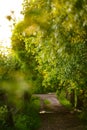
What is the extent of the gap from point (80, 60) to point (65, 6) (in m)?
12.9

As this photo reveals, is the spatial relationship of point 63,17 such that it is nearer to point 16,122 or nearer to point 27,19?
point 27,19

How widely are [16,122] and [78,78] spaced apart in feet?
15.7

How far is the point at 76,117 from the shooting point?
26469mm

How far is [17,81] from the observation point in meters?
2.85

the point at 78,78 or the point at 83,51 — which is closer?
the point at 83,51

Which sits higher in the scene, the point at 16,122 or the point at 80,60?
the point at 80,60

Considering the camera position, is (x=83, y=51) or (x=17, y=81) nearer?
(x=17, y=81)

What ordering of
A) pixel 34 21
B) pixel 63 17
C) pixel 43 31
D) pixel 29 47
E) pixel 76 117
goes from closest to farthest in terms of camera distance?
pixel 34 21 < pixel 43 31 < pixel 63 17 < pixel 29 47 < pixel 76 117

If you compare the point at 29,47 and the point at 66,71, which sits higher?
the point at 29,47

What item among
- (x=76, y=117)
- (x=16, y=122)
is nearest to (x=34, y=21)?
(x=16, y=122)

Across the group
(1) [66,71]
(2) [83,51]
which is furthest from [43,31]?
(1) [66,71]

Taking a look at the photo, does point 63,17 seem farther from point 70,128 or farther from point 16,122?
point 70,128

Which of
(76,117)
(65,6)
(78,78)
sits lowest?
(76,117)

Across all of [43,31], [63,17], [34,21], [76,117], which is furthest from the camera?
[76,117]
